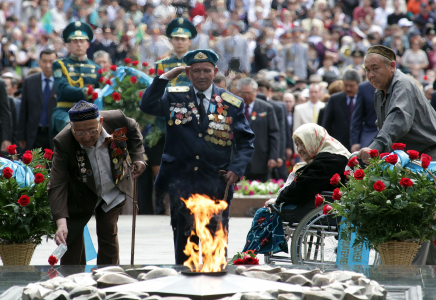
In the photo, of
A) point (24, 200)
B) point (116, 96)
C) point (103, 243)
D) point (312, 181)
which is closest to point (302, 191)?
point (312, 181)

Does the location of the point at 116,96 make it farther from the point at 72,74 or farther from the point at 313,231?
the point at 313,231

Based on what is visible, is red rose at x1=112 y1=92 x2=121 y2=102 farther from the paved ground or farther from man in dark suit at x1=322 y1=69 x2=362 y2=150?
man in dark suit at x1=322 y1=69 x2=362 y2=150

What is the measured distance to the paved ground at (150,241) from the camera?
7273 millimetres

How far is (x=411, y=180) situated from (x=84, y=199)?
257 centimetres

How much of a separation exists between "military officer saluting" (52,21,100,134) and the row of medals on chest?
154 inches

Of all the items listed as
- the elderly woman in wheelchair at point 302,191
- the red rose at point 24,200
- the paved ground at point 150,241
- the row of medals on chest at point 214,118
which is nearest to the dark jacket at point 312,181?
the elderly woman in wheelchair at point 302,191

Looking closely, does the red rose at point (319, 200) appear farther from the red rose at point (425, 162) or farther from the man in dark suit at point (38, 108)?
the man in dark suit at point (38, 108)

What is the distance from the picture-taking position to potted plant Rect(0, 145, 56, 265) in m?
5.77

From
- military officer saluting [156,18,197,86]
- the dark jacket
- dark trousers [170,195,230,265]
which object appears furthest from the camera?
military officer saluting [156,18,197,86]

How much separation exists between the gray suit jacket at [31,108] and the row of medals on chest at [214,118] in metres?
5.19

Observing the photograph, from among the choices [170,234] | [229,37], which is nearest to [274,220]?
[170,234]

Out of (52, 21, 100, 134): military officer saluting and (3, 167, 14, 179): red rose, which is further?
(52, 21, 100, 134): military officer saluting

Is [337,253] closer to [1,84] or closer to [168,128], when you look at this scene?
[168,128]

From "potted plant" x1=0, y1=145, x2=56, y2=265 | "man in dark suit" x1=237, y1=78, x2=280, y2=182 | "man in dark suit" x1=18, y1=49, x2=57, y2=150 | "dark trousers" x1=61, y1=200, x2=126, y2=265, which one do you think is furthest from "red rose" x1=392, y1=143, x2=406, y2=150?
"man in dark suit" x1=18, y1=49, x2=57, y2=150
